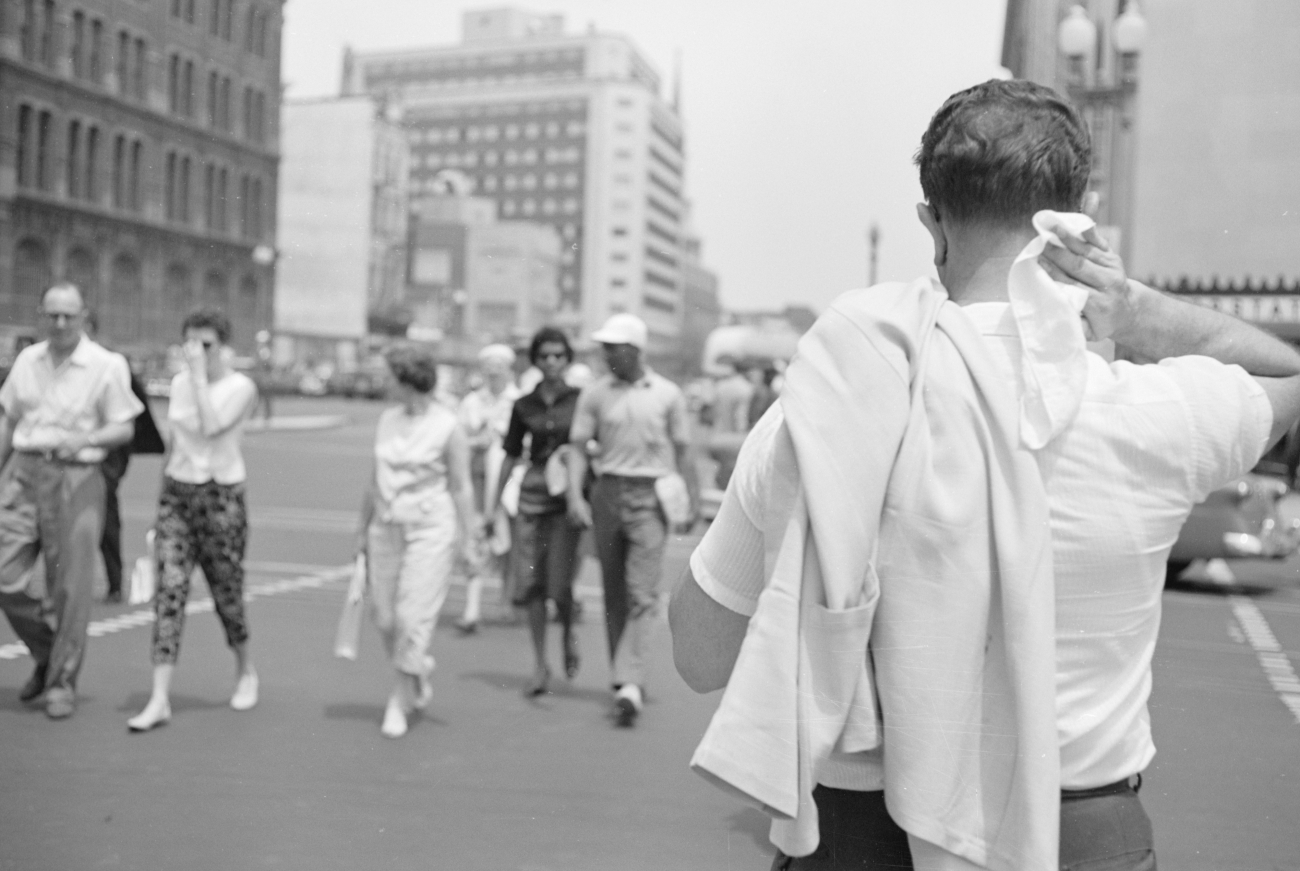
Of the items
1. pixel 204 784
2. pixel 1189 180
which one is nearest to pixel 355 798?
pixel 204 784

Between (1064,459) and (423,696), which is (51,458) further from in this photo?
(1064,459)

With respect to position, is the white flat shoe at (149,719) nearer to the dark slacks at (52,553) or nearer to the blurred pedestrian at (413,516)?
the dark slacks at (52,553)

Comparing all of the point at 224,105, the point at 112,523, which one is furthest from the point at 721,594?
the point at 112,523

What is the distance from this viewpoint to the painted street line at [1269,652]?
20.9ft

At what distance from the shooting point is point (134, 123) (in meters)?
5.82

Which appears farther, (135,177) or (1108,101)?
(1108,101)

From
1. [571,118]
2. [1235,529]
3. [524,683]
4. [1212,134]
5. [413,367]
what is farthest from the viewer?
[571,118]

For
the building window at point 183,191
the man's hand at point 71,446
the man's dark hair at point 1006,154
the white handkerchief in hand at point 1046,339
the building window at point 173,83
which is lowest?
the man's hand at point 71,446

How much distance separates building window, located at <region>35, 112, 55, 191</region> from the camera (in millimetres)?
6775

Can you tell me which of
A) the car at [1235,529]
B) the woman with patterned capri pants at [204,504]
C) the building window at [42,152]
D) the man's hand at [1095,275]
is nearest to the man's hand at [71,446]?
the woman with patterned capri pants at [204,504]

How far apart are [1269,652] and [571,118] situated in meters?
15.0

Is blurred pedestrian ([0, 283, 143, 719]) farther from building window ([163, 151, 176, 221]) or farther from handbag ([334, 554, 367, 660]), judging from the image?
handbag ([334, 554, 367, 660])

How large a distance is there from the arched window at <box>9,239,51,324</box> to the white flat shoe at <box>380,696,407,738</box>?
3.14 m

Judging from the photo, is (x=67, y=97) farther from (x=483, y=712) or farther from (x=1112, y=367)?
(x=1112, y=367)
